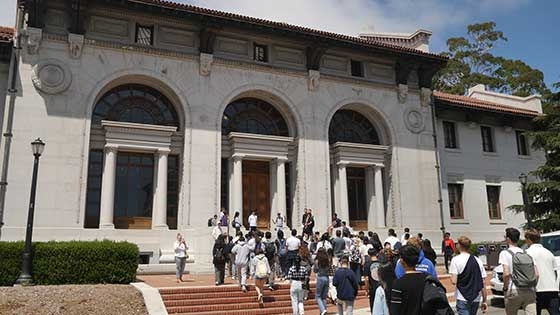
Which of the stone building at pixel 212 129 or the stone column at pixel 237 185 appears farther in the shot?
the stone column at pixel 237 185

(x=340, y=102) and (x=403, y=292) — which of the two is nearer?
(x=403, y=292)

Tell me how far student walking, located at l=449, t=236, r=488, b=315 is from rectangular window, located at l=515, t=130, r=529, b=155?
92.2 ft

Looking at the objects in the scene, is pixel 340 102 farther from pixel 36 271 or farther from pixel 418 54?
pixel 36 271

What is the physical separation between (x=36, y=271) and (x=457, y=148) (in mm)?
24851

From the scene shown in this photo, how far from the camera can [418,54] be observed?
26.7m

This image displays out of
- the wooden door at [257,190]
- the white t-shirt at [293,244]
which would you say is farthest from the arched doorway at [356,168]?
the white t-shirt at [293,244]

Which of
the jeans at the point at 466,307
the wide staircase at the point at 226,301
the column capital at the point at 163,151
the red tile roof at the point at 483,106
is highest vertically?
the red tile roof at the point at 483,106

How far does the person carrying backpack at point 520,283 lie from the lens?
7.26m

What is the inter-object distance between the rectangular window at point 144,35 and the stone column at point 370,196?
13727 mm

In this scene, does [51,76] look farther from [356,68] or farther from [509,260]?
[509,260]

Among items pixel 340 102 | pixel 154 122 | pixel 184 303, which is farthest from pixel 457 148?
pixel 184 303

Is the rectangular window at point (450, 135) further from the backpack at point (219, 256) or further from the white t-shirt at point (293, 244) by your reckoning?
the backpack at point (219, 256)

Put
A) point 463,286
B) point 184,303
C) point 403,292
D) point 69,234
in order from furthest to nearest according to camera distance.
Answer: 1. point 69,234
2. point 184,303
3. point 463,286
4. point 403,292

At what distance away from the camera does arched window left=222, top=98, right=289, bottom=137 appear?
2386 cm
